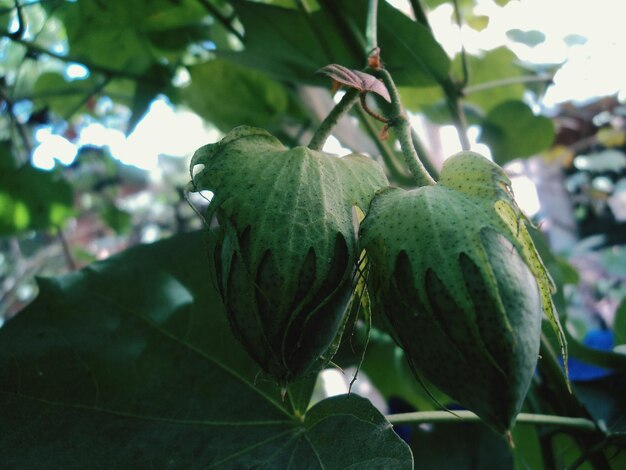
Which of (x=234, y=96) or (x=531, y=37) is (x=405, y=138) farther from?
(x=531, y=37)

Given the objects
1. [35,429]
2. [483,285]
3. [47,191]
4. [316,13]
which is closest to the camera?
[483,285]

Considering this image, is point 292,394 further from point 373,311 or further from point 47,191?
point 47,191

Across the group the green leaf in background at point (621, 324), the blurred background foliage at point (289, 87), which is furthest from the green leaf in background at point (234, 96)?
the green leaf in background at point (621, 324)

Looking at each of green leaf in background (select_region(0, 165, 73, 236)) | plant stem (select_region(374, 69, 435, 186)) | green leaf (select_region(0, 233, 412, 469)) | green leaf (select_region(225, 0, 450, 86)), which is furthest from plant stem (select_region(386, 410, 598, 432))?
green leaf in background (select_region(0, 165, 73, 236))

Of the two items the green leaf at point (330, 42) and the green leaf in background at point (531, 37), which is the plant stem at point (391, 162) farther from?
the green leaf in background at point (531, 37)

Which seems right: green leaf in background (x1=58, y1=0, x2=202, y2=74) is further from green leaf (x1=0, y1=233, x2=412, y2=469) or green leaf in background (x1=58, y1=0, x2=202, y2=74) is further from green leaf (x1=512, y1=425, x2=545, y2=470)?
green leaf (x1=512, y1=425, x2=545, y2=470)

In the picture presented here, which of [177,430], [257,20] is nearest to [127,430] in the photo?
[177,430]
